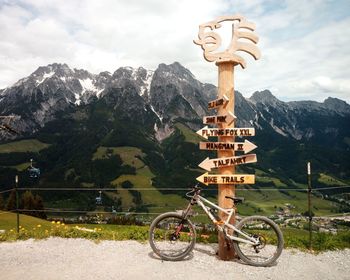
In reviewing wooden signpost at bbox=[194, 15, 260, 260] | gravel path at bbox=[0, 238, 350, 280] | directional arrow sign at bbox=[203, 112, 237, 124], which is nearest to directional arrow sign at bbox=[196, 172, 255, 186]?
wooden signpost at bbox=[194, 15, 260, 260]

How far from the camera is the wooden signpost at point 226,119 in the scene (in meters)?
10.9

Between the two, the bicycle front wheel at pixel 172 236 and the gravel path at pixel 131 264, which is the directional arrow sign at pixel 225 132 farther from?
the gravel path at pixel 131 264

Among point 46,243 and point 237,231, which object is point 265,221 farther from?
point 46,243

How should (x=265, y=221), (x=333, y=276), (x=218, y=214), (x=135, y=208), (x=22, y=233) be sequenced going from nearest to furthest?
1. (x=333, y=276)
2. (x=265, y=221)
3. (x=218, y=214)
4. (x=22, y=233)
5. (x=135, y=208)

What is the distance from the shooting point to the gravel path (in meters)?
8.90

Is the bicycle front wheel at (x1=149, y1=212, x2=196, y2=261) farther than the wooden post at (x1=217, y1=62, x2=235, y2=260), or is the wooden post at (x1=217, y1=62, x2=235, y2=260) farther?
the wooden post at (x1=217, y1=62, x2=235, y2=260)

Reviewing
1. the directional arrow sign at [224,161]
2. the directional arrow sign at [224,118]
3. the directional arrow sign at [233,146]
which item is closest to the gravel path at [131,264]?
the directional arrow sign at [224,161]

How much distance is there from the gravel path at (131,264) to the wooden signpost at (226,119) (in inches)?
73.4

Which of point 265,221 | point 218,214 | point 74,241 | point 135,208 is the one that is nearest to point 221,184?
point 218,214

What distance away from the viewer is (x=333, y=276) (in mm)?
9141

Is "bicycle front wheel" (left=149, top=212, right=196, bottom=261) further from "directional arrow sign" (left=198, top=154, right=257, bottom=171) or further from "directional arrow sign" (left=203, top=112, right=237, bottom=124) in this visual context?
"directional arrow sign" (left=203, top=112, right=237, bottom=124)

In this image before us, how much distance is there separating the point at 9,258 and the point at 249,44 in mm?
9067

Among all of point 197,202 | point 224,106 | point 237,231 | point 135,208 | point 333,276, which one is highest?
point 224,106

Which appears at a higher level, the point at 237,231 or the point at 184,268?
the point at 237,231
